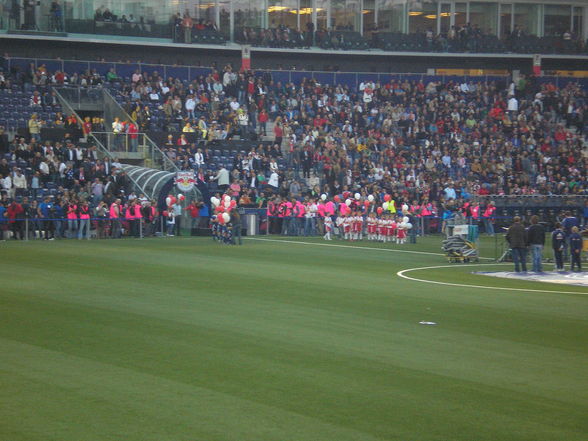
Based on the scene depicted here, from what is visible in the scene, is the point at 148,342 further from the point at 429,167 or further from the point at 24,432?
the point at 429,167

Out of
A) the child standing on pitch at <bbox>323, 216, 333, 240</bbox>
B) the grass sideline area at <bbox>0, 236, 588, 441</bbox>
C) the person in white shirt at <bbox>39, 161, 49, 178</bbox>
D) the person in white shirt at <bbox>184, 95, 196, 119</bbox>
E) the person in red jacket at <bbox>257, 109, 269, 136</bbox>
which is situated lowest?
the grass sideline area at <bbox>0, 236, 588, 441</bbox>

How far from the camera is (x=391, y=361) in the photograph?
13.5m

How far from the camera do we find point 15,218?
Answer: 36188 millimetres

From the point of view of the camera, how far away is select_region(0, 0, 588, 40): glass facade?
175 feet

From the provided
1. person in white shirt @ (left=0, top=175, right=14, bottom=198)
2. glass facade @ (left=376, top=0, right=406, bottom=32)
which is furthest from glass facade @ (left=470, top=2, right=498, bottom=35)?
person in white shirt @ (left=0, top=175, right=14, bottom=198)

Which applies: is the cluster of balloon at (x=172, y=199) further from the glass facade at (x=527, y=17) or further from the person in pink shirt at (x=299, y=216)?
the glass facade at (x=527, y=17)

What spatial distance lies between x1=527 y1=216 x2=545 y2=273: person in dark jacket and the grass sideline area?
281cm

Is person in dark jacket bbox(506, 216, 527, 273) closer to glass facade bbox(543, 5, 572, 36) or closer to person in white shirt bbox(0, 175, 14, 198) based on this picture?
person in white shirt bbox(0, 175, 14, 198)

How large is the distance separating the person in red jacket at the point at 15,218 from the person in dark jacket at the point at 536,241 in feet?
65.0

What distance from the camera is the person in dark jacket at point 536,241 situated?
27.2 meters

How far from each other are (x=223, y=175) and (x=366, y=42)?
72.0 feet

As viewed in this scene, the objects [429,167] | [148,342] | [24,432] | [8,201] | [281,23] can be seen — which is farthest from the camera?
[281,23]

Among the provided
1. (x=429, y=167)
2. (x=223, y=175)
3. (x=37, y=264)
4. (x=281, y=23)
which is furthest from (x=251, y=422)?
(x=281, y=23)

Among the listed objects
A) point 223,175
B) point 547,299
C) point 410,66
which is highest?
point 410,66
